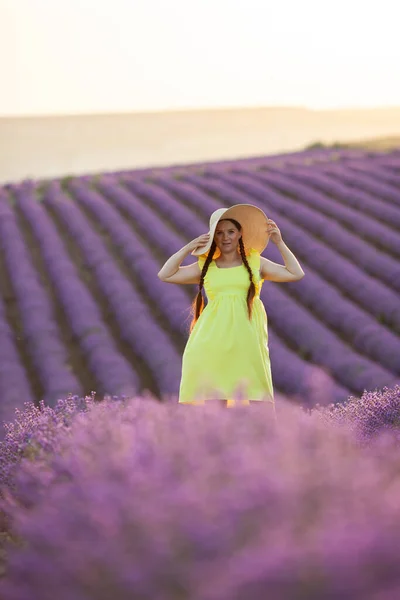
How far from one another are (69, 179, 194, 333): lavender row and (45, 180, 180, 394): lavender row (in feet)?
0.71

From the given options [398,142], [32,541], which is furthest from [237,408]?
[398,142]

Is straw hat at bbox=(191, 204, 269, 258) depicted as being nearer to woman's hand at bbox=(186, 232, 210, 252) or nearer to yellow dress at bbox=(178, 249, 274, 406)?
woman's hand at bbox=(186, 232, 210, 252)

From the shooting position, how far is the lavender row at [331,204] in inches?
487

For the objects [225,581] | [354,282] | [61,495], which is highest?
[354,282]

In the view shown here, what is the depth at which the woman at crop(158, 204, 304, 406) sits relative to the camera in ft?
14.8

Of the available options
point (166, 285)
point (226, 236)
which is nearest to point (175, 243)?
point (166, 285)

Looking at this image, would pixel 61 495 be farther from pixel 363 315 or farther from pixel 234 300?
pixel 363 315

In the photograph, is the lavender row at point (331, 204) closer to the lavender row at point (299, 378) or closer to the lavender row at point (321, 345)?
the lavender row at point (321, 345)

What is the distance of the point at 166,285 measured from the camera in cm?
1120

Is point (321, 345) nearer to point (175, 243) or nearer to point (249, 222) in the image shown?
point (175, 243)

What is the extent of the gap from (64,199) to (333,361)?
30.1 ft

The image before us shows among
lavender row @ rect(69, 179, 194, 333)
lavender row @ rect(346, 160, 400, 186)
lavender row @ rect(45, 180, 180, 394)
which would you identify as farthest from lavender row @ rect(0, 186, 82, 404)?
lavender row @ rect(346, 160, 400, 186)

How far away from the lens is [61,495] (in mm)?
2107

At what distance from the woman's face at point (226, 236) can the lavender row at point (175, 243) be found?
2.70 m
